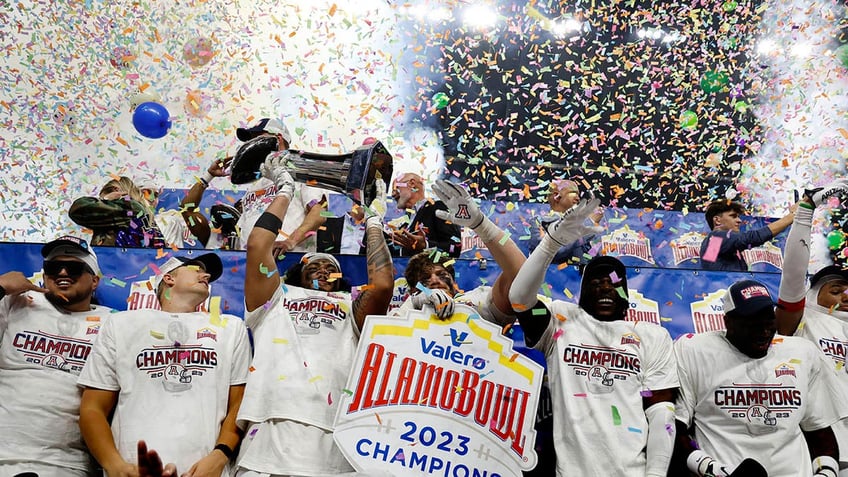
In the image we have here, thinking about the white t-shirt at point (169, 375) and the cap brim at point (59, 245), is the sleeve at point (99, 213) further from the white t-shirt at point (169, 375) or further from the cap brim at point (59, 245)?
the white t-shirt at point (169, 375)

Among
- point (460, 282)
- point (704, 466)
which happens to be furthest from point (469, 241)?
point (704, 466)

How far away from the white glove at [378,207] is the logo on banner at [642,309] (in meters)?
1.45

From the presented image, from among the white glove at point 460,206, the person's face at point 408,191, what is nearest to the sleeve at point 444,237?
the person's face at point 408,191

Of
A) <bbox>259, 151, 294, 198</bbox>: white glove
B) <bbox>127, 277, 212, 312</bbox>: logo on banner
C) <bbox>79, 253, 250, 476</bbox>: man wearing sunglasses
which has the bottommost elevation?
<bbox>79, 253, 250, 476</bbox>: man wearing sunglasses

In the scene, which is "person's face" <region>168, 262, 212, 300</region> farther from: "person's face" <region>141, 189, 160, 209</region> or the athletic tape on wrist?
"person's face" <region>141, 189, 160, 209</region>

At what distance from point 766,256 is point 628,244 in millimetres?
1074

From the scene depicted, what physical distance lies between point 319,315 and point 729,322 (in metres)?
1.94

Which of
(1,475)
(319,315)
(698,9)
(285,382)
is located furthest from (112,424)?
(698,9)

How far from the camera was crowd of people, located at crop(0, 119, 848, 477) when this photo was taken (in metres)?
2.89

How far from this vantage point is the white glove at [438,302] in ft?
10.3

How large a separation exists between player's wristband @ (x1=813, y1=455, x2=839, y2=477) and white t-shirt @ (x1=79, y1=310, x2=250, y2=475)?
258 centimetres

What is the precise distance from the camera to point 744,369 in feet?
10.3

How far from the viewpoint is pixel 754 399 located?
3.06 metres

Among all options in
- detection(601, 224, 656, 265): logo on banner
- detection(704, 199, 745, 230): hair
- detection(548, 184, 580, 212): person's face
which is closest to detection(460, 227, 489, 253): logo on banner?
detection(548, 184, 580, 212): person's face
